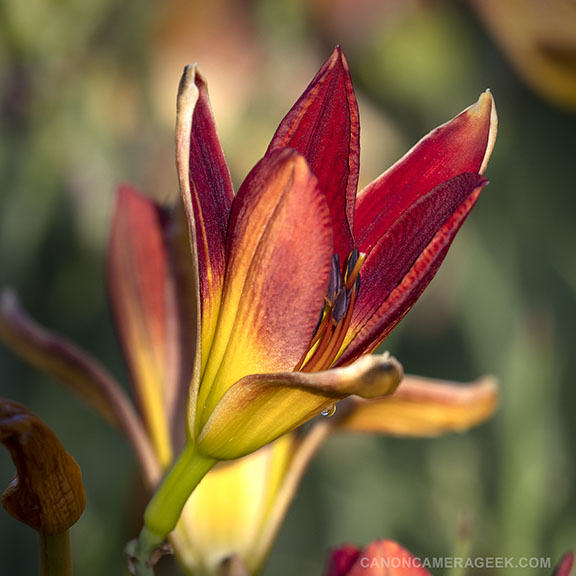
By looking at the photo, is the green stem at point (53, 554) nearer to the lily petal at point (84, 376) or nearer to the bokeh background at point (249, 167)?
the lily petal at point (84, 376)

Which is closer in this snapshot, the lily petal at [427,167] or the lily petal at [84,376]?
the lily petal at [427,167]

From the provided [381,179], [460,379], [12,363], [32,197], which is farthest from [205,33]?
[381,179]

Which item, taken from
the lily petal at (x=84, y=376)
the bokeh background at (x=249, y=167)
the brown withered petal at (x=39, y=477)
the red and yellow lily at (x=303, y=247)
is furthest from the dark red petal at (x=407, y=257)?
the bokeh background at (x=249, y=167)

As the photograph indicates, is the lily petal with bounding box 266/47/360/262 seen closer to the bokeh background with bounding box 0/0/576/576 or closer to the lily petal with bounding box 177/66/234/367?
the lily petal with bounding box 177/66/234/367

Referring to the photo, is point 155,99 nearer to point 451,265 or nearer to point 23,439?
point 451,265

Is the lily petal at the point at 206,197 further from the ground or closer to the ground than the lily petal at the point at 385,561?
further from the ground

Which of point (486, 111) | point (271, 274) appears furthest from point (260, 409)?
point (486, 111)

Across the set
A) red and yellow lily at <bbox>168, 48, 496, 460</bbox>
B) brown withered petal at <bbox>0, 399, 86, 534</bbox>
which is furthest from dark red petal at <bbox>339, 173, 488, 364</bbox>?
brown withered petal at <bbox>0, 399, 86, 534</bbox>
